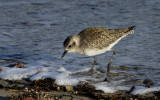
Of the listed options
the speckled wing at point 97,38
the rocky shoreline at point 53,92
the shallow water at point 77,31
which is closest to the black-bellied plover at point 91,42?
the speckled wing at point 97,38

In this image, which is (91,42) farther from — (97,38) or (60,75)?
(60,75)

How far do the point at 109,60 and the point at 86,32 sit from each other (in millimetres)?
989

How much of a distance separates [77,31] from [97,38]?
252 cm

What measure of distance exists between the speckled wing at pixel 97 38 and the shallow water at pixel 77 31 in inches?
20.5

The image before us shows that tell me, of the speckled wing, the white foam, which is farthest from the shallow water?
the speckled wing

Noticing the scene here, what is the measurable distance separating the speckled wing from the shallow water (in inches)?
20.5

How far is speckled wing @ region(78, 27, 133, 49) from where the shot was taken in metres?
8.46

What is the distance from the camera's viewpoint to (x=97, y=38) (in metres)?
8.58

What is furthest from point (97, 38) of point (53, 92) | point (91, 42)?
point (53, 92)

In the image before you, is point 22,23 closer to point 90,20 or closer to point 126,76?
point 90,20

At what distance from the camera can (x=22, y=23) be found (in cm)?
1194

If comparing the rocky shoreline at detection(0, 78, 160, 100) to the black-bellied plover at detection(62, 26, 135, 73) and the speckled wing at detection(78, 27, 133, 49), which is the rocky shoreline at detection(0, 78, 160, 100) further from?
the speckled wing at detection(78, 27, 133, 49)

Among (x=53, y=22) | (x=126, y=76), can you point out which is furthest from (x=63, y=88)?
(x=53, y=22)

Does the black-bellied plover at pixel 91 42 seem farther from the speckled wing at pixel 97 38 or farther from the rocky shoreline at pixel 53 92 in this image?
the rocky shoreline at pixel 53 92
